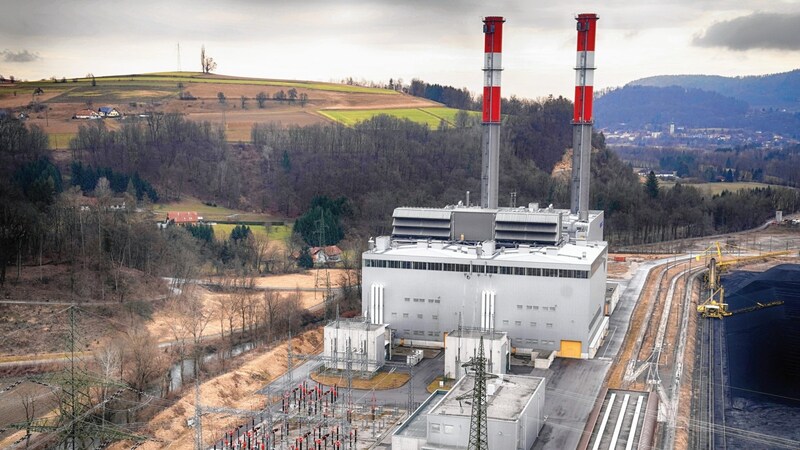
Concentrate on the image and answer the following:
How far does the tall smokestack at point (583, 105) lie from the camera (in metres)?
53.6

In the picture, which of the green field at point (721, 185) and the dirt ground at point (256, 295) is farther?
the green field at point (721, 185)

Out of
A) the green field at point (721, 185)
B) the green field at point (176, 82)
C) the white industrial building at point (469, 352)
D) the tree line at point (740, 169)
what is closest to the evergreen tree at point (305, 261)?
the white industrial building at point (469, 352)

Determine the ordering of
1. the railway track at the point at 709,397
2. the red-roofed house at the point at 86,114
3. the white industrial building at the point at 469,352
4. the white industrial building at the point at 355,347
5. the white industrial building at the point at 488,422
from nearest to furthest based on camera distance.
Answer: the white industrial building at the point at 488,422
the railway track at the point at 709,397
the white industrial building at the point at 469,352
the white industrial building at the point at 355,347
the red-roofed house at the point at 86,114

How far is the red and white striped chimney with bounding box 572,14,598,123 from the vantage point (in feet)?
176

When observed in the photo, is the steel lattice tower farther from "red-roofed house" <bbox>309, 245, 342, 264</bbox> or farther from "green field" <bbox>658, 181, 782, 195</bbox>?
"green field" <bbox>658, 181, 782, 195</bbox>

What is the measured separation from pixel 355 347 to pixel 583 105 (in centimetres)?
2544

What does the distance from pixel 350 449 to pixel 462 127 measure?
92732 mm

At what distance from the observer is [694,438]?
32031mm

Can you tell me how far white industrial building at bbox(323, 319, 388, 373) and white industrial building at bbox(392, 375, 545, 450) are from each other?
7610mm

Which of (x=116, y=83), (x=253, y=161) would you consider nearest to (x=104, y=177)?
(x=253, y=161)

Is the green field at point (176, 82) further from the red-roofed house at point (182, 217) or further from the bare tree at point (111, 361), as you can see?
the bare tree at point (111, 361)

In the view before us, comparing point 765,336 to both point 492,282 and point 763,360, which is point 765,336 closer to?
point 763,360

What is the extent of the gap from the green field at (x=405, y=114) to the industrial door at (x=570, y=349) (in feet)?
253

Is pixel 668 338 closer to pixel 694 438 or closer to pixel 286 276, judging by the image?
pixel 694 438
